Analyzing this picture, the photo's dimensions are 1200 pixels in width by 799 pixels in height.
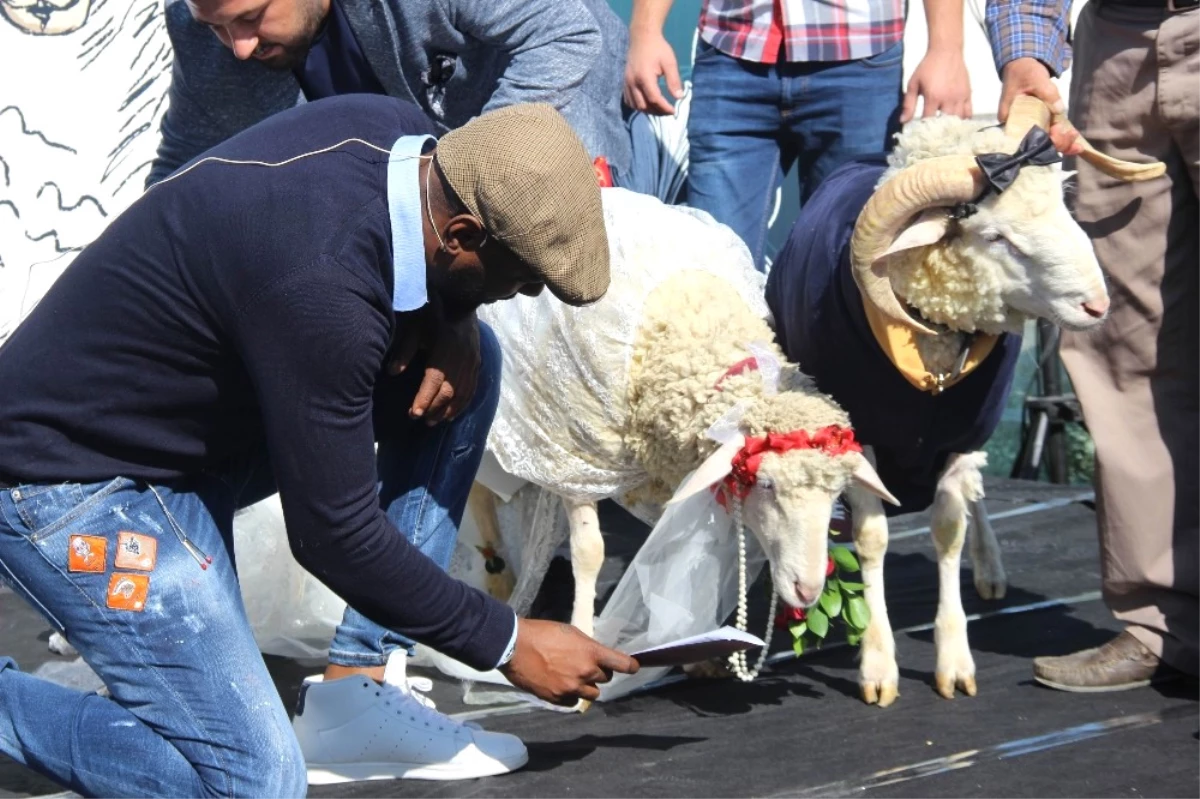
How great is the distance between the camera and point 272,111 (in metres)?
3.37

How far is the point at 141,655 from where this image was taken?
2199 millimetres

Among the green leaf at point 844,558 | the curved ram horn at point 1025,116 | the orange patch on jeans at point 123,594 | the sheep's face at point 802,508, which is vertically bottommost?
the green leaf at point 844,558

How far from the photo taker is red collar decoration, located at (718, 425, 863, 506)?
9.85 feet

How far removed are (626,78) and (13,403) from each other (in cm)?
219

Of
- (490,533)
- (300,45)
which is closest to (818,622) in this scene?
(490,533)

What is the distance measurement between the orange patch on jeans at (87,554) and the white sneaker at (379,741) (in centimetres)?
62

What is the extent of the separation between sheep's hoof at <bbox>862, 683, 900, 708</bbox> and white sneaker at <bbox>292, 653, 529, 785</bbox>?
2.73 feet

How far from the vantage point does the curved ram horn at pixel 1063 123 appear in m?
3.00

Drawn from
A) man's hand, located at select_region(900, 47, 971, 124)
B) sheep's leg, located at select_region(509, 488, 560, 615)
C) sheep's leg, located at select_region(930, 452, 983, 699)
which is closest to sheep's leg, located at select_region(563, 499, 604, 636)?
sheep's leg, located at select_region(509, 488, 560, 615)

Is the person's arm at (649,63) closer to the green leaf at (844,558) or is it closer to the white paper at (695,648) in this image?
the green leaf at (844,558)

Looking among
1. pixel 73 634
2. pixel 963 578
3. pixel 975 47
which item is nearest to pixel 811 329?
pixel 963 578

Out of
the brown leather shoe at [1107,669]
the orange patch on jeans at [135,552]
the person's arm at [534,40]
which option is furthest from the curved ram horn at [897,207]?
the orange patch on jeans at [135,552]

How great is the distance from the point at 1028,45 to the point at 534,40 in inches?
42.0

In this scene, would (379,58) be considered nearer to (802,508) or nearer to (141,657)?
(802,508)
